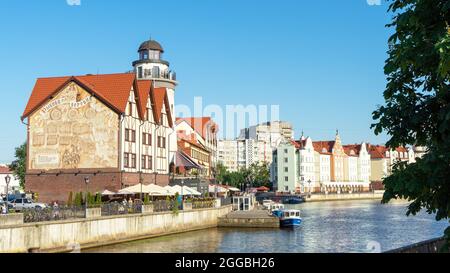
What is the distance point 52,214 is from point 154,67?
43011 millimetres

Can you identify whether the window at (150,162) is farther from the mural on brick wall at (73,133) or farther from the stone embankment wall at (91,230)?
the stone embankment wall at (91,230)

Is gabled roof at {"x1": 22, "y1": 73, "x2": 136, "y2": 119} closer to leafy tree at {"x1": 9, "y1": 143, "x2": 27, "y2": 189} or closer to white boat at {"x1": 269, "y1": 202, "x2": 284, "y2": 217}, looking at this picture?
white boat at {"x1": 269, "y1": 202, "x2": 284, "y2": 217}

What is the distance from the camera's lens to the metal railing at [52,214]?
35125mm

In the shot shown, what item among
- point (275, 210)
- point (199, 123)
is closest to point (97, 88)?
point (275, 210)

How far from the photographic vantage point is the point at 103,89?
60219 mm

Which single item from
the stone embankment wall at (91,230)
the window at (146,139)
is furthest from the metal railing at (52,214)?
the window at (146,139)

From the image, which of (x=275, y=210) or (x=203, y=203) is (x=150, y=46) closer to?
(x=203, y=203)

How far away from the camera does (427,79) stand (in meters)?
13.5

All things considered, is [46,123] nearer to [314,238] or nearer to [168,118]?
[168,118]

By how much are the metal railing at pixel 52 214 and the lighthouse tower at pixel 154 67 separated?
3691 centimetres

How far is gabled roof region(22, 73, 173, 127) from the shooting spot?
58.8 meters

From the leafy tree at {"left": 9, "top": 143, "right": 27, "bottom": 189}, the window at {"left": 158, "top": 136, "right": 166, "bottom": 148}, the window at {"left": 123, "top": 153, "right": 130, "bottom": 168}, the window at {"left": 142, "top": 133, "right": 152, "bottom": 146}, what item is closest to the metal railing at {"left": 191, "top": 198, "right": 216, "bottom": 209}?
the window at {"left": 123, "top": 153, "right": 130, "bottom": 168}

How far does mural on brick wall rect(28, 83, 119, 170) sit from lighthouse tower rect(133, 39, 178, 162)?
18.7 metres
